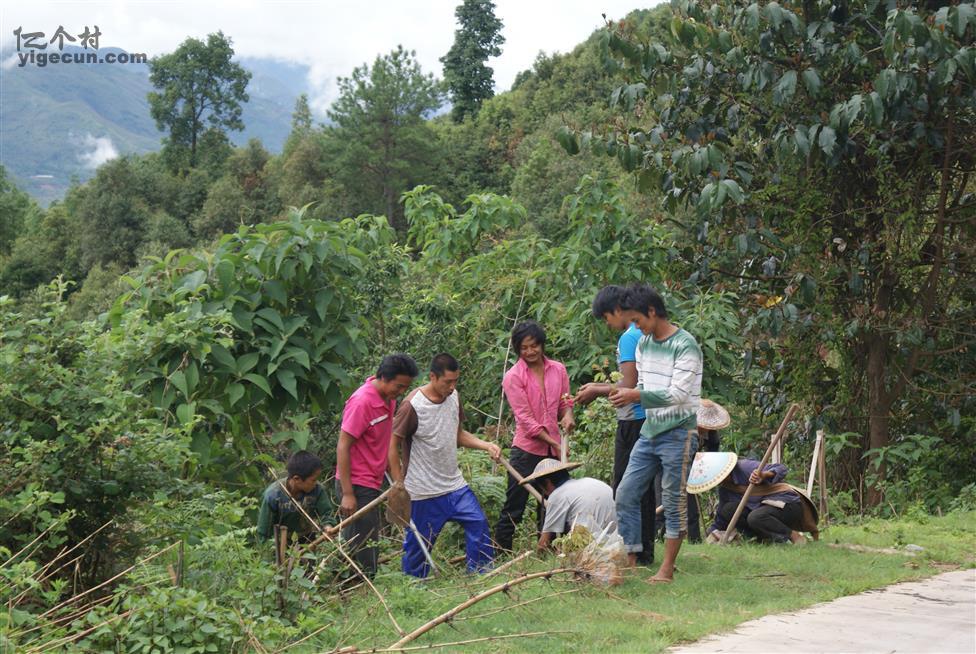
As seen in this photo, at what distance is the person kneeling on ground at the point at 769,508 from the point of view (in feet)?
25.0

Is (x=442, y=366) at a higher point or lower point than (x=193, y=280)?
lower

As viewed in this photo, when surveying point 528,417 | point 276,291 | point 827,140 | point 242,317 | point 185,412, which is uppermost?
point 827,140

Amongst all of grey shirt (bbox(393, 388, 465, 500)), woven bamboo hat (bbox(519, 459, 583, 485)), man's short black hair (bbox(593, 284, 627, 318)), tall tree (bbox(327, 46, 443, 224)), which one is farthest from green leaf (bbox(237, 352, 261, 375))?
tall tree (bbox(327, 46, 443, 224))

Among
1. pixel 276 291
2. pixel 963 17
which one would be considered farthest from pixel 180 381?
pixel 963 17

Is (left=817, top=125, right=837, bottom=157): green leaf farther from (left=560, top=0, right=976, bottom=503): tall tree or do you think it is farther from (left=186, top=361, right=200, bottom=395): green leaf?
(left=186, top=361, right=200, bottom=395): green leaf

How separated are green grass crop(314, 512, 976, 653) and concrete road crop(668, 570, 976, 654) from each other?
0.12 m

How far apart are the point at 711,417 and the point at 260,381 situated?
10.7 feet

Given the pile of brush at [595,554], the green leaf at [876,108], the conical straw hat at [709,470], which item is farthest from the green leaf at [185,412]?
the green leaf at [876,108]

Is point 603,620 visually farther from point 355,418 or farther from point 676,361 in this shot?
point 355,418

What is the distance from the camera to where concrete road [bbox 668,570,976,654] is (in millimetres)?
4660

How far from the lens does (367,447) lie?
660cm

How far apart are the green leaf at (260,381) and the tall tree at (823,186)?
13.3ft

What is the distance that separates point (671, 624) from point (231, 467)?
386 centimetres

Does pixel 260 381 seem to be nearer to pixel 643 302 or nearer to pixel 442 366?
pixel 442 366
